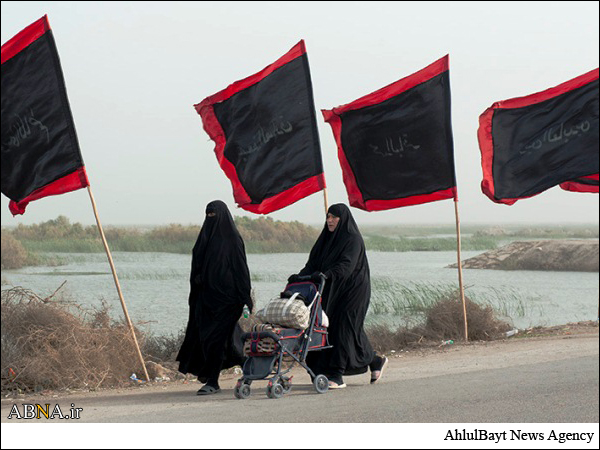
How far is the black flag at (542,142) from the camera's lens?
36.3 ft

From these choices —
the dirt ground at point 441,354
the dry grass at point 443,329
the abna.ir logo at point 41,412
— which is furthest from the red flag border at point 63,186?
the dry grass at point 443,329

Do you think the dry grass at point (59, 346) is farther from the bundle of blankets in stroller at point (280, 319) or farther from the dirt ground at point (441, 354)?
the bundle of blankets in stroller at point (280, 319)

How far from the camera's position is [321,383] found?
25.9 ft

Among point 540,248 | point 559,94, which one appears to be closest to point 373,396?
point 559,94

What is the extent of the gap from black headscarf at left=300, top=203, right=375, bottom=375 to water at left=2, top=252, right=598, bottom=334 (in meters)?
3.87

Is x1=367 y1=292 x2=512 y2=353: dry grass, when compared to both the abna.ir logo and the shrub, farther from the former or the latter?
the shrub

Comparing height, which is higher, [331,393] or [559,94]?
[559,94]

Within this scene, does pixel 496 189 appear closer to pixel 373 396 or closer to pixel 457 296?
pixel 457 296

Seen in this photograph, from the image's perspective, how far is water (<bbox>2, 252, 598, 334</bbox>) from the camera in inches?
504

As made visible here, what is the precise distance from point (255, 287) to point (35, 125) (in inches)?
196

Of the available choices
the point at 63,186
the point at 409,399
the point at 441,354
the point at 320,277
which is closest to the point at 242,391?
the point at 320,277

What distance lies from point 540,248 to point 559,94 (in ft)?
74.6

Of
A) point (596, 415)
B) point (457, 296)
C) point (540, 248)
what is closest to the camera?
point (596, 415)

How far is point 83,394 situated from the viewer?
8688 millimetres
